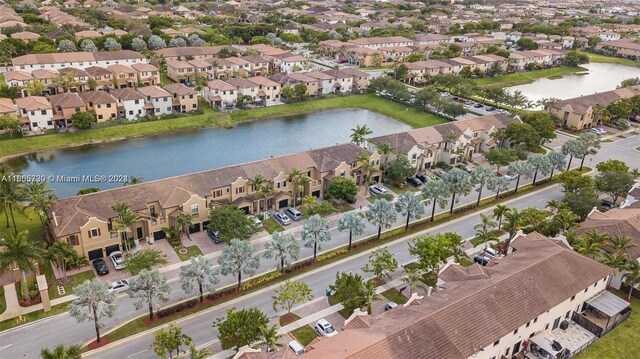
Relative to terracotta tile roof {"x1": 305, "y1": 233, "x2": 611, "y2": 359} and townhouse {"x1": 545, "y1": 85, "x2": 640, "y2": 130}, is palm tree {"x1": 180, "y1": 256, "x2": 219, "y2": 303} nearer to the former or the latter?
terracotta tile roof {"x1": 305, "y1": 233, "x2": 611, "y2": 359}

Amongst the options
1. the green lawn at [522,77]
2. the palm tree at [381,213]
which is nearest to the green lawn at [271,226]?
the palm tree at [381,213]

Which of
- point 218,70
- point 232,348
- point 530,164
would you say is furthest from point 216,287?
point 218,70

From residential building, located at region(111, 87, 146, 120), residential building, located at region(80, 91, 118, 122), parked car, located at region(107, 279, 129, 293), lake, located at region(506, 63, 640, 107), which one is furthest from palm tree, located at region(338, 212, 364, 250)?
lake, located at region(506, 63, 640, 107)

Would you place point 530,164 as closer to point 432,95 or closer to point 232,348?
point 432,95

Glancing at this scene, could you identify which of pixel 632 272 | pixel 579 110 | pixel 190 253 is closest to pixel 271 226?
pixel 190 253

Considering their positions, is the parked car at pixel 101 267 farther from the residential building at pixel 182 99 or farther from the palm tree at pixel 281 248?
the residential building at pixel 182 99
